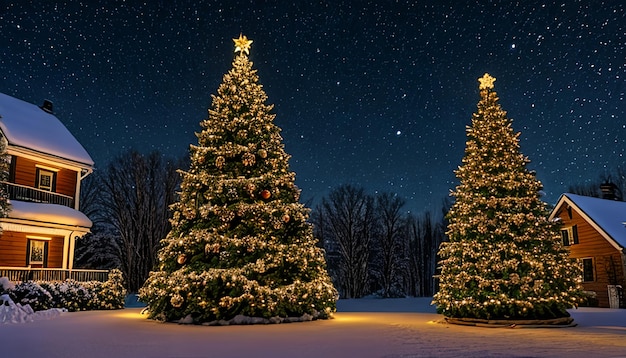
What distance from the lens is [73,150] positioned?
939 inches

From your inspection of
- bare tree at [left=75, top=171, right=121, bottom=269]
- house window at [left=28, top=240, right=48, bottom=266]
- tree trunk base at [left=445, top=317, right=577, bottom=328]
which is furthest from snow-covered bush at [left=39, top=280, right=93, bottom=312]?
bare tree at [left=75, top=171, right=121, bottom=269]

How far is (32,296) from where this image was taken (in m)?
17.3

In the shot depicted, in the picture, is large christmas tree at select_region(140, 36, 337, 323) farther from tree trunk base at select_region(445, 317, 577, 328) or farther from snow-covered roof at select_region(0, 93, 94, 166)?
snow-covered roof at select_region(0, 93, 94, 166)

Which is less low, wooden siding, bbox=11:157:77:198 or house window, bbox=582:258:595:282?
wooden siding, bbox=11:157:77:198

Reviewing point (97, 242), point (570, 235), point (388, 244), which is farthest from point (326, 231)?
point (570, 235)

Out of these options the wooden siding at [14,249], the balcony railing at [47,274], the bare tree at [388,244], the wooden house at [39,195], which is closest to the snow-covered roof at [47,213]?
the wooden house at [39,195]

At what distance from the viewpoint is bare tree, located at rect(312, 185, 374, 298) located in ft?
141

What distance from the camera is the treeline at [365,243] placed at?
4322 cm

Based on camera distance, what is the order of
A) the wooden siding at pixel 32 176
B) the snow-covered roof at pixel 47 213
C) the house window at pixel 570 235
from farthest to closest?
the house window at pixel 570 235 → the wooden siding at pixel 32 176 → the snow-covered roof at pixel 47 213

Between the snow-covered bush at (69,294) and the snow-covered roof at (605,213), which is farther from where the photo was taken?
the snow-covered roof at (605,213)

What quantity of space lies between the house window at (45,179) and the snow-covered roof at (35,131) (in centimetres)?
105

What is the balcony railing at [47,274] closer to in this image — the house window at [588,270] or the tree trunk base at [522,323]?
the tree trunk base at [522,323]

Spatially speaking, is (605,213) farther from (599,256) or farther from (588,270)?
(588,270)

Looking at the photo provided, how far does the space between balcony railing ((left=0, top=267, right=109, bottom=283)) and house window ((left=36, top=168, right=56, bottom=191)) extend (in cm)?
442
